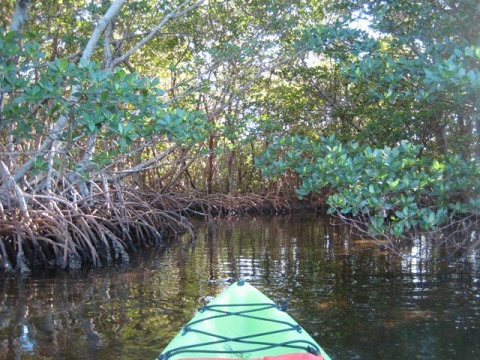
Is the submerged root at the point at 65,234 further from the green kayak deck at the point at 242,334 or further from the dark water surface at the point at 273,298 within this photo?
the green kayak deck at the point at 242,334

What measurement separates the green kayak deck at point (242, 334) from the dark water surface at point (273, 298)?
28.2 inches

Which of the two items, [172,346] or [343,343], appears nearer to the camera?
[172,346]

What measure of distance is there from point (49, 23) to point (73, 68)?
5.48 metres

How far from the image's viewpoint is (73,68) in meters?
3.80

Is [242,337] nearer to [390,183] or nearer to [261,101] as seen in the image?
[390,183]

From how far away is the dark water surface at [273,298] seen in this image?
397cm

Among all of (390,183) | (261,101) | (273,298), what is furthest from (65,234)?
(261,101)

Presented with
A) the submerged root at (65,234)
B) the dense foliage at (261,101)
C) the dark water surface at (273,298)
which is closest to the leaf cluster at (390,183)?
the dense foliage at (261,101)

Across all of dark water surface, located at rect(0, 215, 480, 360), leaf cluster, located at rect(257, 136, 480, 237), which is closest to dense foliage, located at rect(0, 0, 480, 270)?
leaf cluster, located at rect(257, 136, 480, 237)

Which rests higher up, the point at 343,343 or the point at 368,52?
the point at 368,52

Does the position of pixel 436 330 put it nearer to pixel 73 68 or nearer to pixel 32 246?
pixel 73 68

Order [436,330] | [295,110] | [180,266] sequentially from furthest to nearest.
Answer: [295,110] < [180,266] < [436,330]

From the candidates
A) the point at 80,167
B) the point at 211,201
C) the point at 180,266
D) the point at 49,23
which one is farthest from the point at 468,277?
the point at 211,201

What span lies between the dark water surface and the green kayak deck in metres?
0.72
